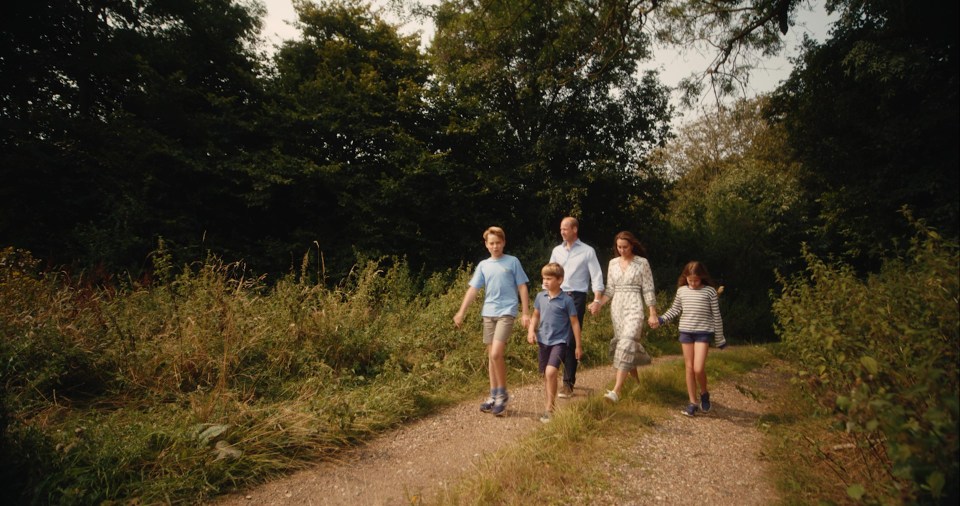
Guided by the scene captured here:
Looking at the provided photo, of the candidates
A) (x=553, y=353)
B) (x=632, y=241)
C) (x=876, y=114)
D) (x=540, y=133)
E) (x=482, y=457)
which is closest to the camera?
(x=482, y=457)

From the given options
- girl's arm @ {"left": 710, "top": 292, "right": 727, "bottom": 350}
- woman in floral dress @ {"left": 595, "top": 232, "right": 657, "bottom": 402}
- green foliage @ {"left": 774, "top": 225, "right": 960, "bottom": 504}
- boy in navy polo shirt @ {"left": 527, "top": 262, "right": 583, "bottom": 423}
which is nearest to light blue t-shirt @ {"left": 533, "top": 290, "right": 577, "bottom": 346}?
boy in navy polo shirt @ {"left": 527, "top": 262, "right": 583, "bottom": 423}

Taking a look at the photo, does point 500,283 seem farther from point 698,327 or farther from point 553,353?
point 698,327

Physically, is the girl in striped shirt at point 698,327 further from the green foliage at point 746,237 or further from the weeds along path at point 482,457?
the green foliage at point 746,237

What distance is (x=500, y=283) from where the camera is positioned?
4664mm

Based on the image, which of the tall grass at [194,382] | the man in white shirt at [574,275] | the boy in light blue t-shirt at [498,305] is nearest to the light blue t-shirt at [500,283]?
the boy in light blue t-shirt at [498,305]

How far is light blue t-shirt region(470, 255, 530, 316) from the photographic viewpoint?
4625 millimetres

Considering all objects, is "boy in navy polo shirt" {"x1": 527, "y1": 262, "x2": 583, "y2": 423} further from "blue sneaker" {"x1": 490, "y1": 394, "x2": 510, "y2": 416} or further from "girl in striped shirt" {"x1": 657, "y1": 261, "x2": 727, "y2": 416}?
"girl in striped shirt" {"x1": 657, "y1": 261, "x2": 727, "y2": 416}

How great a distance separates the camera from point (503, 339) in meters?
4.58

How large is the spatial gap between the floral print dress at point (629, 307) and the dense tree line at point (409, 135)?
15.4ft

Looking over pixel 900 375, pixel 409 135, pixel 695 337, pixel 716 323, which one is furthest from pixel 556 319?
pixel 409 135

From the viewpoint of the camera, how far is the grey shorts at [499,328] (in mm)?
4586

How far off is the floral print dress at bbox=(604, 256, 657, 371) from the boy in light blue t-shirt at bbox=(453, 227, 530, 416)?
1135mm

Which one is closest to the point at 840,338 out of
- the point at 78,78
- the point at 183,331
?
the point at 183,331

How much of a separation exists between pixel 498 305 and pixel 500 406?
1.13 m
